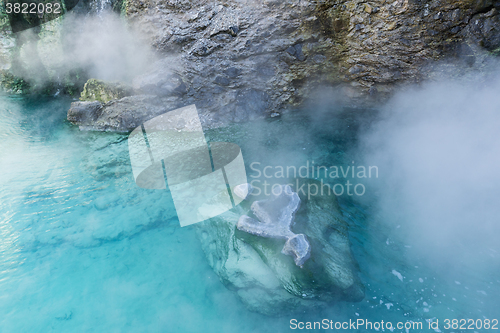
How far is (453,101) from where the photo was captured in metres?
4.70

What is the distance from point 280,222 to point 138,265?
1601 mm

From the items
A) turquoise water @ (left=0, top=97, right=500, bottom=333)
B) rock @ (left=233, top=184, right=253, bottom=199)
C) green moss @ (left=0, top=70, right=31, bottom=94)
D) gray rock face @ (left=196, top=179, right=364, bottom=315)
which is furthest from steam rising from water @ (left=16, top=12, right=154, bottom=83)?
gray rock face @ (left=196, top=179, right=364, bottom=315)

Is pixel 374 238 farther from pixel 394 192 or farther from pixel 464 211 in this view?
pixel 464 211

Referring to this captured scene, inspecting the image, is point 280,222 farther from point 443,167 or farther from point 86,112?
point 86,112

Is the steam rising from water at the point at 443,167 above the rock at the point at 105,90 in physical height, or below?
below

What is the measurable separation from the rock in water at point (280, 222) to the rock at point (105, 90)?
461 centimetres

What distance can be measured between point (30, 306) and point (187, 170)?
7.83 feet

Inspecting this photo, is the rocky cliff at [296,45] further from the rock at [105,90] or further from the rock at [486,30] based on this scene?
the rock at [105,90]

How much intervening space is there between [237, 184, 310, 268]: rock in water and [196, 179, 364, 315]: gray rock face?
2cm

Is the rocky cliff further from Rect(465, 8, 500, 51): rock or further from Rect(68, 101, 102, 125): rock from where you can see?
Rect(68, 101, 102, 125): rock

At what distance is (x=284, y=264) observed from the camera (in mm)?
2494

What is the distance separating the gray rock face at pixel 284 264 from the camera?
7.80 feet

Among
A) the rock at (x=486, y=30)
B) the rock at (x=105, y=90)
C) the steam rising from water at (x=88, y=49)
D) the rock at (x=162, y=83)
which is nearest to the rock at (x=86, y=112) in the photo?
the rock at (x=105, y=90)

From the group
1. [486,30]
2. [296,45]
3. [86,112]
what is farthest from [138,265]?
[486,30]
